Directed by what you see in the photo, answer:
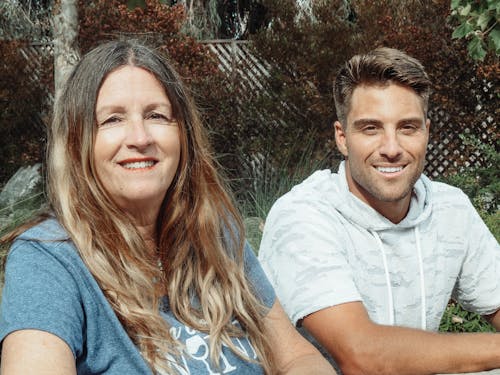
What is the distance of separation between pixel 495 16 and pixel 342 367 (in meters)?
3.03

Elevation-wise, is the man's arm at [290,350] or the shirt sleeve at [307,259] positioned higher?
the shirt sleeve at [307,259]

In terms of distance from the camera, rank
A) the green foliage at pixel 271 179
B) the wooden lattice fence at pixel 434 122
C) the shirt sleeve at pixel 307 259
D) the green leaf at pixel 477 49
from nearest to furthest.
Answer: the shirt sleeve at pixel 307 259, the green leaf at pixel 477 49, the green foliage at pixel 271 179, the wooden lattice fence at pixel 434 122

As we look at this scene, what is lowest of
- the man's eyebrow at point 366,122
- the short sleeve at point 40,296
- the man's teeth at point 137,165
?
the short sleeve at point 40,296

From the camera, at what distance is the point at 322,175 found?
112 inches

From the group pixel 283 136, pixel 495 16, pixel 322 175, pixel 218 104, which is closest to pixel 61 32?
pixel 218 104

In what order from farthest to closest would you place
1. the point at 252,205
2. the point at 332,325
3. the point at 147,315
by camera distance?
the point at 252,205
the point at 332,325
the point at 147,315

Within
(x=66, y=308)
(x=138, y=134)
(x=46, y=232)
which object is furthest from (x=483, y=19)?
(x=66, y=308)

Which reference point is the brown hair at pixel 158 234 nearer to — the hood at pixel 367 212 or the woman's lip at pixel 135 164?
the woman's lip at pixel 135 164

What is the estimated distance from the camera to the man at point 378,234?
96.3 inches

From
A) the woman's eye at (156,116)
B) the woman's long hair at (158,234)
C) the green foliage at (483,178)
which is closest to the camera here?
the woman's long hair at (158,234)

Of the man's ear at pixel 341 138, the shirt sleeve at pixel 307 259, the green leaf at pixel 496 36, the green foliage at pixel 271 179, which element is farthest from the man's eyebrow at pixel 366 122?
the green foliage at pixel 271 179

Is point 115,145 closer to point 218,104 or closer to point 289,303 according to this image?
point 289,303

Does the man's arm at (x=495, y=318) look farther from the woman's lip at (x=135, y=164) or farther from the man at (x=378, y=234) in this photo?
the woman's lip at (x=135, y=164)

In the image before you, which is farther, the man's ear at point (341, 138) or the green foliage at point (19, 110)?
the green foliage at point (19, 110)
